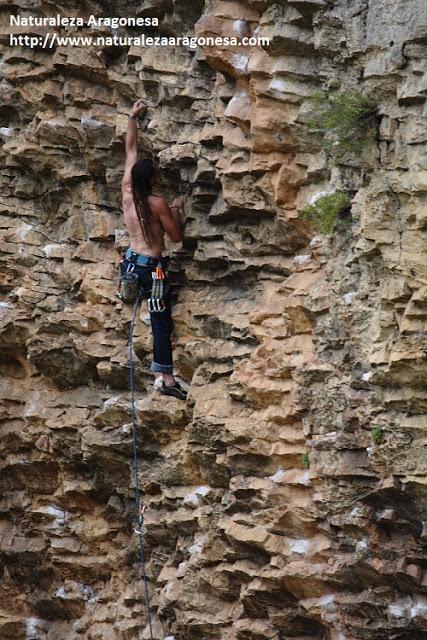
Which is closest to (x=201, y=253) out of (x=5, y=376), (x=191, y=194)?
(x=191, y=194)

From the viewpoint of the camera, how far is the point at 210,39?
967cm

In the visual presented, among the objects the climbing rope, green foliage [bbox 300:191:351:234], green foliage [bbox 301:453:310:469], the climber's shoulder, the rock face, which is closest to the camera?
the rock face

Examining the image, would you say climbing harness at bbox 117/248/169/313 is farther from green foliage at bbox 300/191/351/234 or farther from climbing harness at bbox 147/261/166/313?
green foliage at bbox 300/191/351/234

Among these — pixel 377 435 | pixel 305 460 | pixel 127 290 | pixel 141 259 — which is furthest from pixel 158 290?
pixel 377 435

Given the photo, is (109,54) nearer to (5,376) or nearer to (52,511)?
(5,376)

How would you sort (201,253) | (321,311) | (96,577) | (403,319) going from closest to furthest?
(403,319)
(321,311)
(201,253)
(96,577)

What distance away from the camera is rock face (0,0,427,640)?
28.7ft

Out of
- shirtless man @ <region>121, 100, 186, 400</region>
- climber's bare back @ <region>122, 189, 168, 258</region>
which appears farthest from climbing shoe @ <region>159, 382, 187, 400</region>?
climber's bare back @ <region>122, 189, 168, 258</region>

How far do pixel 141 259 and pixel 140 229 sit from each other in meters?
0.24

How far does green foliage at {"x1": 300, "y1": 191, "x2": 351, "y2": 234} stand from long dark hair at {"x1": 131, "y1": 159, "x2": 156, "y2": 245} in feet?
4.73

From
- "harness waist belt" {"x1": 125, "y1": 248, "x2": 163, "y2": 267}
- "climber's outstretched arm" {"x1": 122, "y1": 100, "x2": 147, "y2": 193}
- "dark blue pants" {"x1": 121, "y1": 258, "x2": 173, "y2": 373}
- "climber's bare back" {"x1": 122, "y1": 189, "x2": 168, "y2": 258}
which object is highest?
"climber's outstretched arm" {"x1": 122, "y1": 100, "x2": 147, "y2": 193}

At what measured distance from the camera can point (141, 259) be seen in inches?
400

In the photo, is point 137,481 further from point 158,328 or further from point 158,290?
point 158,290

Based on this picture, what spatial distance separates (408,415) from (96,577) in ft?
14.0
